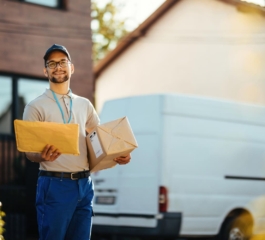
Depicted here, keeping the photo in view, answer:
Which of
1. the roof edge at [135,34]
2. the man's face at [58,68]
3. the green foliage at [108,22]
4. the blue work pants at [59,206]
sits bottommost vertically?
the blue work pants at [59,206]

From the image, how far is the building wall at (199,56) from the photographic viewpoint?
2264cm

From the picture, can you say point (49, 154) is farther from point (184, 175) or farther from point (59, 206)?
point (184, 175)

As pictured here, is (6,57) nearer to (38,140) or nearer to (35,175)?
(35,175)

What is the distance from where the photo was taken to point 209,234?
11.4 m

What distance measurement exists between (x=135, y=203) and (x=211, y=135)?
1474 millimetres

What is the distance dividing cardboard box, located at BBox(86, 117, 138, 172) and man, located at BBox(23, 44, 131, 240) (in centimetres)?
8

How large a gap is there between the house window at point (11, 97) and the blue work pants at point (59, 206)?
11364mm

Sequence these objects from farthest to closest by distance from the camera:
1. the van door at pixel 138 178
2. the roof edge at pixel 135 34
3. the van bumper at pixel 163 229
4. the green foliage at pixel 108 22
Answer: the green foliage at pixel 108 22 → the roof edge at pixel 135 34 → the van door at pixel 138 178 → the van bumper at pixel 163 229

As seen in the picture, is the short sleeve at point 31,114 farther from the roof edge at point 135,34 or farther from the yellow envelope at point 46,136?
the roof edge at point 135,34

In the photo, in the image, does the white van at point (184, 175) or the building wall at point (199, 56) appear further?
the building wall at point (199, 56)

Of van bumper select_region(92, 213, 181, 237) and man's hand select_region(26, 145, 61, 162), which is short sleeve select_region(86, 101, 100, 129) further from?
van bumper select_region(92, 213, 181, 237)

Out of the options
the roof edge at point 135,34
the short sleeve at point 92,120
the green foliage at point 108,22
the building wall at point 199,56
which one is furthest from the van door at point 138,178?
the green foliage at point 108,22

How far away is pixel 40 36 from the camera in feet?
56.9

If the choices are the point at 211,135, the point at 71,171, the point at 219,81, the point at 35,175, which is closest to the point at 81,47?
the point at 35,175
